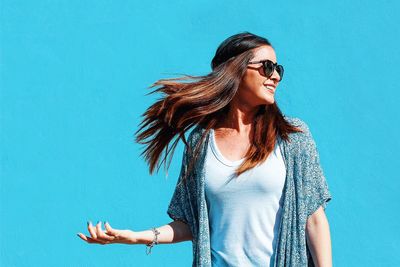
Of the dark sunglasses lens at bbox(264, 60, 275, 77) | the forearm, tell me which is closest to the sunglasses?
the dark sunglasses lens at bbox(264, 60, 275, 77)

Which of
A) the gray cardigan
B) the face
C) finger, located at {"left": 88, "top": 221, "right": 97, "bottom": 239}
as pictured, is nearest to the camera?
finger, located at {"left": 88, "top": 221, "right": 97, "bottom": 239}

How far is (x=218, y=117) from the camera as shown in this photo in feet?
10.9

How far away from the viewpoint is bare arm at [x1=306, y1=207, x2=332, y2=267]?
3090 millimetres

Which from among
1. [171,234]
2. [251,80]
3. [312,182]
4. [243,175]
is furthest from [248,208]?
[251,80]

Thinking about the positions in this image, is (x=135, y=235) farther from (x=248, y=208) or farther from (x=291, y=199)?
(x=291, y=199)

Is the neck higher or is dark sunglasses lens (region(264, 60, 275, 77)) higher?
dark sunglasses lens (region(264, 60, 275, 77))

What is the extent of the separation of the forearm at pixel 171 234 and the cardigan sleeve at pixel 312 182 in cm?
47

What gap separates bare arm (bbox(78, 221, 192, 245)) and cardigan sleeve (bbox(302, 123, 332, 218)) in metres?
0.47

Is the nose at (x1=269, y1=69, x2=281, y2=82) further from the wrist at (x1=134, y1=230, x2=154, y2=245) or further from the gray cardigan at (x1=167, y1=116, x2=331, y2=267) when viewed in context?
the wrist at (x1=134, y1=230, x2=154, y2=245)

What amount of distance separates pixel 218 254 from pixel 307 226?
318mm

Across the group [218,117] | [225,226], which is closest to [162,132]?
[218,117]

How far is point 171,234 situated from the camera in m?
3.29

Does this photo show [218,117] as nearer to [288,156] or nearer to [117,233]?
[288,156]

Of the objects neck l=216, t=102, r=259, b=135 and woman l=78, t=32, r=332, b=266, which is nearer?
woman l=78, t=32, r=332, b=266
